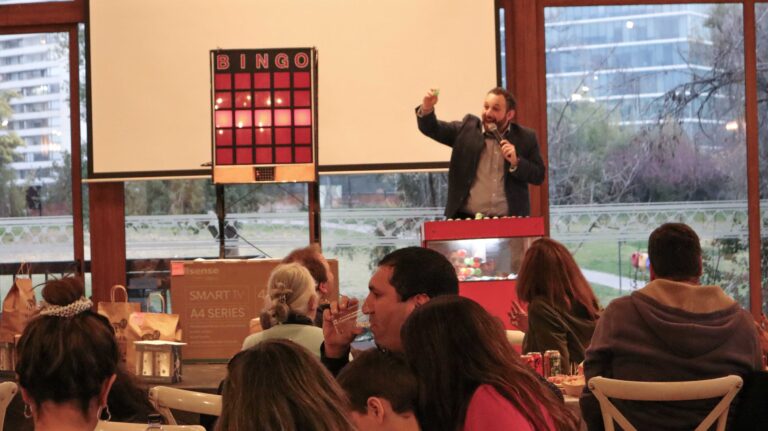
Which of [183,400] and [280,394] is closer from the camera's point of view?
[280,394]

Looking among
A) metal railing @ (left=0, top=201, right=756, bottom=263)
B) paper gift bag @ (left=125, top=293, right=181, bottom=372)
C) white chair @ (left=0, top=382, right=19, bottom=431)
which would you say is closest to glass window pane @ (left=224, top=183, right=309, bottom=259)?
metal railing @ (left=0, top=201, right=756, bottom=263)

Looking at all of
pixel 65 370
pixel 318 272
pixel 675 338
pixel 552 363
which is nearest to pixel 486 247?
pixel 318 272

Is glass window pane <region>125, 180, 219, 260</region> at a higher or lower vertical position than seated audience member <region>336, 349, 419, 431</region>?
higher

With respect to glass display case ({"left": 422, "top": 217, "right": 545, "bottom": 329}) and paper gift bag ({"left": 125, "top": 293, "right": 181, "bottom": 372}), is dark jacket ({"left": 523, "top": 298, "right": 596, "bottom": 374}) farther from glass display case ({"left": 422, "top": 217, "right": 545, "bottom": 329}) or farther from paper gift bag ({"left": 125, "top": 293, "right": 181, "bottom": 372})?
paper gift bag ({"left": 125, "top": 293, "right": 181, "bottom": 372})

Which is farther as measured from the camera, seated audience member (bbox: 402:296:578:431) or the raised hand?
the raised hand

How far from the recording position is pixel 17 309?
6.30 metres

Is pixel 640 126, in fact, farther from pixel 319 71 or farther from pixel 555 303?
pixel 555 303

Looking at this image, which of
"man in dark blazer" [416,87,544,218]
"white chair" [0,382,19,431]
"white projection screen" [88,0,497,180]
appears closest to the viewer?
"white chair" [0,382,19,431]

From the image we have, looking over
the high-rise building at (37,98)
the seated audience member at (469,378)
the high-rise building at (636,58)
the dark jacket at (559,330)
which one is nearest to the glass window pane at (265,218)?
the high-rise building at (37,98)

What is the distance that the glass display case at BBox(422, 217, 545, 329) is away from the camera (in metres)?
5.39

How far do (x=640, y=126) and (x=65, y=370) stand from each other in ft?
19.1

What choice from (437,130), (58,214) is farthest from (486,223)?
(58,214)

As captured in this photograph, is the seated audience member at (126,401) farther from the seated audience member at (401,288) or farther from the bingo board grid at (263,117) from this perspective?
the bingo board grid at (263,117)

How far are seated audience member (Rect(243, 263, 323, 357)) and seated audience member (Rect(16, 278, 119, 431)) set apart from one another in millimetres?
1679
